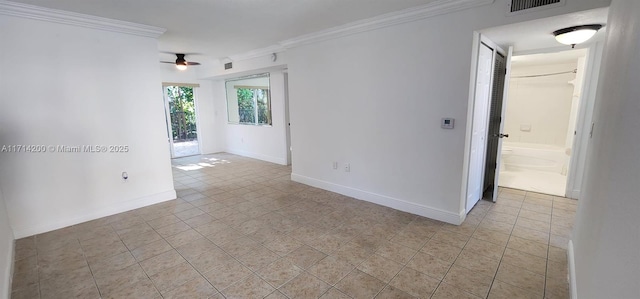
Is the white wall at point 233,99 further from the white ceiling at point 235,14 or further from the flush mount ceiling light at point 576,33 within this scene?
the flush mount ceiling light at point 576,33

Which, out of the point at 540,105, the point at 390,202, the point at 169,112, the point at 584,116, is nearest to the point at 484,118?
the point at 584,116

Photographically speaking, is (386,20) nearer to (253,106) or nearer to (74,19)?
(74,19)

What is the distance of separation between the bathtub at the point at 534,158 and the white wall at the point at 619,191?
4273mm

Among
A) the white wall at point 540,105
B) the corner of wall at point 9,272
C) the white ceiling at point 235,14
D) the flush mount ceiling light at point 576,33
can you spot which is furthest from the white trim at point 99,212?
the white wall at point 540,105

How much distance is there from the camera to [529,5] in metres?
2.33

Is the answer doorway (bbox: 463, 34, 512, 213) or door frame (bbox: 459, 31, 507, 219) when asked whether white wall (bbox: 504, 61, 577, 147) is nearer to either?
doorway (bbox: 463, 34, 512, 213)

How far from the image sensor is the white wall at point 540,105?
5742mm

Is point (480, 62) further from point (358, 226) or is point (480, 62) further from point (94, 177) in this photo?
point (94, 177)

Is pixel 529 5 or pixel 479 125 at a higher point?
pixel 529 5

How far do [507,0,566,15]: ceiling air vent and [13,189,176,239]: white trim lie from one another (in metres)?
4.65

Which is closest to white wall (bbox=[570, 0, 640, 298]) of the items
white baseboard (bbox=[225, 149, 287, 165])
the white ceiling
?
the white ceiling

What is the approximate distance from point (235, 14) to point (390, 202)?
2.98 metres

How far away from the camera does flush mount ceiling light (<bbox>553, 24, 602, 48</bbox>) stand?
2.50m

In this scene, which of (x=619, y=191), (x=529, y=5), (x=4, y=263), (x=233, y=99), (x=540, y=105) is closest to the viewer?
(x=619, y=191)
